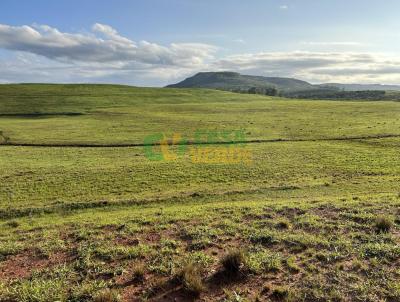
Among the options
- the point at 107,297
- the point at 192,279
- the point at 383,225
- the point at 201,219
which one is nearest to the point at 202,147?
the point at 201,219

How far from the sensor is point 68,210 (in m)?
23.5

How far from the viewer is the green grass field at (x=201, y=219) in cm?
998

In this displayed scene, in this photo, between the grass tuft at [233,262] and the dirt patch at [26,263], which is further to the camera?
the dirt patch at [26,263]

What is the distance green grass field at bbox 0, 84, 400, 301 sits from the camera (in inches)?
393

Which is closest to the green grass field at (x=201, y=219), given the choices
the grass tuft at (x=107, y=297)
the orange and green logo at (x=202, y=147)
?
the grass tuft at (x=107, y=297)

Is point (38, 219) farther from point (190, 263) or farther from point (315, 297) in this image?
point (315, 297)

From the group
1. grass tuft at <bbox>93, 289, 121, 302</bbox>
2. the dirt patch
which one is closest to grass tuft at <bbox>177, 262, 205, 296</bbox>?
grass tuft at <bbox>93, 289, 121, 302</bbox>

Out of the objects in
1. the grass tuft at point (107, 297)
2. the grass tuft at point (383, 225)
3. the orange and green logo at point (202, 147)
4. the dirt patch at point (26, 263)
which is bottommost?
the orange and green logo at point (202, 147)

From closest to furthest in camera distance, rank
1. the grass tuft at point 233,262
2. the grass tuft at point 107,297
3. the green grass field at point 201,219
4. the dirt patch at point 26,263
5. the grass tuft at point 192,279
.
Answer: the grass tuft at point 107,297 < the grass tuft at point 192,279 < the green grass field at point 201,219 < the grass tuft at point 233,262 < the dirt patch at point 26,263

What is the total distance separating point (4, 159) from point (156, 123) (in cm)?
3196

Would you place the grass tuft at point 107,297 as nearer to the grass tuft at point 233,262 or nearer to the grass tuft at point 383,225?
the grass tuft at point 233,262

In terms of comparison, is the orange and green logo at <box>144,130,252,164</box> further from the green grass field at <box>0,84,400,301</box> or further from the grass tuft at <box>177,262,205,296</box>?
the grass tuft at <box>177,262,205,296</box>

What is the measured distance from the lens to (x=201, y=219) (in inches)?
633

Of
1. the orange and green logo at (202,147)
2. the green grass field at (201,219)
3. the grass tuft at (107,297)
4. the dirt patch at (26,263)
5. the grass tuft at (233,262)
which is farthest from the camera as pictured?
the orange and green logo at (202,147)
